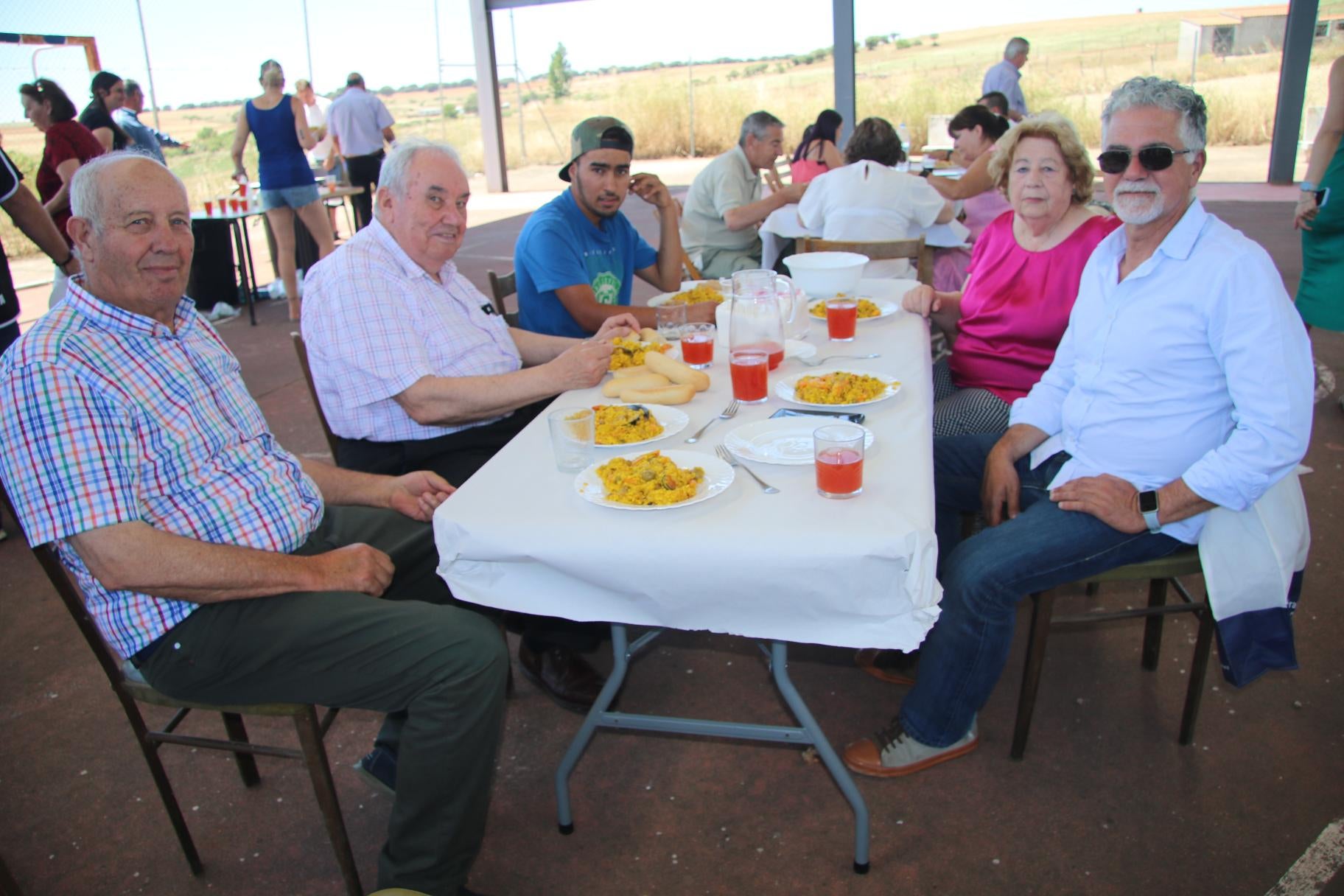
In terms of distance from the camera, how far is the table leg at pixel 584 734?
192cm

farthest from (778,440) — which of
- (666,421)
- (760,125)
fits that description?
(760,125)

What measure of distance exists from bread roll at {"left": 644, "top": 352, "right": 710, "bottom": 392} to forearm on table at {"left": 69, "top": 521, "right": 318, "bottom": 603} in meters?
0.93

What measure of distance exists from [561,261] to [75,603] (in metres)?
1.71

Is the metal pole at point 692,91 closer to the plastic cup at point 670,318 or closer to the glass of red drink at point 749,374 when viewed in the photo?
the plastic cup at point 670,318

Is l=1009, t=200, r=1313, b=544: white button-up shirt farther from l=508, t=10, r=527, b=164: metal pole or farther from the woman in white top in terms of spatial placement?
l=508, t=10, r=527, b=164: metal pole

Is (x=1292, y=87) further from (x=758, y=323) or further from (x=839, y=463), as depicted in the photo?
(x=839, y=463)

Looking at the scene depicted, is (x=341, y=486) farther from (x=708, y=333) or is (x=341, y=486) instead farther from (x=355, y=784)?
(x=708, y=333)

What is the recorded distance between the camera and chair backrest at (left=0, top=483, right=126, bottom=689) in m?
1.53

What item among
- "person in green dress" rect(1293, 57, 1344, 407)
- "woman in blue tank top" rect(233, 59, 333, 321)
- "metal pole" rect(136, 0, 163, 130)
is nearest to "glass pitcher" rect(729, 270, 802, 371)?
"person in green dress" rect(1293, 57, 1344, 407)

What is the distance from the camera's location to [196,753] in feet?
7.53

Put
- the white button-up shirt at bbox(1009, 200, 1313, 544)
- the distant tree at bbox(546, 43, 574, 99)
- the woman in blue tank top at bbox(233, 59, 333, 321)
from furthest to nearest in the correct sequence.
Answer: the distant tree at bbox(546, 43, 574, 99) < the woman in blue tank top at bbox(233, 59, 333, 321) < the white button-up shirt at bbox(1009, 200, 1313, 544)

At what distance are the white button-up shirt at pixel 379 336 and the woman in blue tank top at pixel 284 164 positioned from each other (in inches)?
197

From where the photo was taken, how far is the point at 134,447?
153 centimetres

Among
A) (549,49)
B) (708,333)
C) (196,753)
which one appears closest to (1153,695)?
(708,333)
